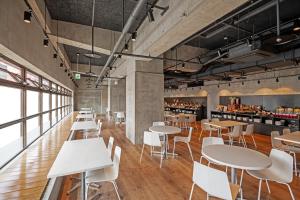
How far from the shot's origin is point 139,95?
5.96m

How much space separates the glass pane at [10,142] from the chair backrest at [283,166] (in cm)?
483

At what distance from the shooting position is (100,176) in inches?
89.7

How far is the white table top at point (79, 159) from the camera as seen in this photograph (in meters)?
1.83

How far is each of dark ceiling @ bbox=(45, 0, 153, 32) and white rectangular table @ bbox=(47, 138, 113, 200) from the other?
3671 millimetres

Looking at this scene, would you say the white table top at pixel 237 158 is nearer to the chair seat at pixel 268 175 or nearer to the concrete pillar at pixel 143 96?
the chair seat at pixel 268 175

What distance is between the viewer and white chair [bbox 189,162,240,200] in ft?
5.22

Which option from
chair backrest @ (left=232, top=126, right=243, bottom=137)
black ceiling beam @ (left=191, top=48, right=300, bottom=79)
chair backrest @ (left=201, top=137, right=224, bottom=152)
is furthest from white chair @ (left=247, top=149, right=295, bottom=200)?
black ceiling beam @ (left=191, top=48, right=300, bottom=79)

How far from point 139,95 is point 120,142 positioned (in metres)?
2.12

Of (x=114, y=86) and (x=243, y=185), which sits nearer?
(x=243, y=185)

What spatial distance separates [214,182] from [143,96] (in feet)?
15.0

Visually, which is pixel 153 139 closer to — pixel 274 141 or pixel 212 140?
pixel 212 140

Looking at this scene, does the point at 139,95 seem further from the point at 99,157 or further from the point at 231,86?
the point at 231,86

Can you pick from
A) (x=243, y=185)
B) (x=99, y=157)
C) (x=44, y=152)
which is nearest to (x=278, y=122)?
(x=243, y=185)

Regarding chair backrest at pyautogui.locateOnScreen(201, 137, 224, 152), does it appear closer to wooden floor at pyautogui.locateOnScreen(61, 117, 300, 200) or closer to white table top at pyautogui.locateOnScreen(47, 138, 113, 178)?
wooden floor at pyautogui.locateOnScreen(61, 117, 300, 200)
